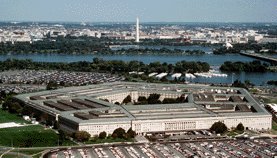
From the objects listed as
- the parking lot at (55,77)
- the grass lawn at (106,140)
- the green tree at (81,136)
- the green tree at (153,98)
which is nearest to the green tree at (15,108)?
the green tree at (81,136)

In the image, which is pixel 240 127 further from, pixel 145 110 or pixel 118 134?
pixel 118 134

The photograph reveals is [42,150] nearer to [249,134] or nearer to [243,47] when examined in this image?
[249,134]

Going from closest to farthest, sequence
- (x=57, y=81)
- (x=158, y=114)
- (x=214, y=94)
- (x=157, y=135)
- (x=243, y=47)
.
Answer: (x=157, y=135) < (x=158, y=114) < (x=214, y=94) < (x=57, y=81) < (x=243, y=47)

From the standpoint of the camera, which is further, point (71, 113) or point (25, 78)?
point (25, 78)

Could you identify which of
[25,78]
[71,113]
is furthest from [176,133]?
[25,78]

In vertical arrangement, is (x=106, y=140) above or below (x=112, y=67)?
above

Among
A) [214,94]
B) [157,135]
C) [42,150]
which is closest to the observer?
[42,150]

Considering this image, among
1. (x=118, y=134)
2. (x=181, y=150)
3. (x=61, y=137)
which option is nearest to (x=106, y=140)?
(x=118, y=134)
